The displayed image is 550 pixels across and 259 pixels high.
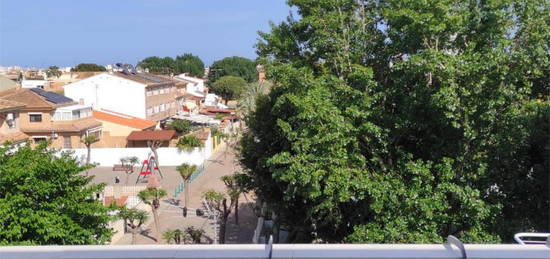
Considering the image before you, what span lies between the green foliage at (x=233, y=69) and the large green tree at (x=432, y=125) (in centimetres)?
7556

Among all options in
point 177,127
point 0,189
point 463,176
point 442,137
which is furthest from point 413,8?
point 177,127

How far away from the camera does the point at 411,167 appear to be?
8336mm

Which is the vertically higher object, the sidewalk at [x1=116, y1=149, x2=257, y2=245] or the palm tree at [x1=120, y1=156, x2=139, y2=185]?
the palm tree at [x1=120, y1=156, x2=139, y2=185]

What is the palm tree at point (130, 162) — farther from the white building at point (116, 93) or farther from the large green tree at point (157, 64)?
the large green tree at point (157, 64)

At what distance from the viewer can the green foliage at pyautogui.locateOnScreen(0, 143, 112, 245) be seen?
732 centimetres

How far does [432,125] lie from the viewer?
29.1 ft

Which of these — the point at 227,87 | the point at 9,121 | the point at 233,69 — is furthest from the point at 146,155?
the point at 233,69

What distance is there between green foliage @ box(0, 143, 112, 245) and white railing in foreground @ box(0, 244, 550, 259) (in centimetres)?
537

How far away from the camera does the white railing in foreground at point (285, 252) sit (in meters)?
2.32

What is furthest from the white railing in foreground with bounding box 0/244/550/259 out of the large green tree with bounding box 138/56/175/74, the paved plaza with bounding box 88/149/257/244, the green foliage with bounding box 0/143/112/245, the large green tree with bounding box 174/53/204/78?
the large green tree with bounding box 174/53/204/78

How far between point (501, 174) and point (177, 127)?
33.3 metres

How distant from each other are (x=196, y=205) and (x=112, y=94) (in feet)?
67.1

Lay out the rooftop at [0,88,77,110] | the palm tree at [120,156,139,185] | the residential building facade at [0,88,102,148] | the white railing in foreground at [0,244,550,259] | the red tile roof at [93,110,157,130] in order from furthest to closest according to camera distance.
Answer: the red tile roof at [93,110,157,130]
the residential building facade at [0,88,102,148]
the rooftop at [0,88,77,110]
the palm tree at [120,156,139,185]
the white railing in foreground at [0,244,550,259]

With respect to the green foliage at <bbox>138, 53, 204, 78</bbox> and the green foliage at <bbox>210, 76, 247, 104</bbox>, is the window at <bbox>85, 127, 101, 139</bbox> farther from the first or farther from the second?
the green foliage at <bbox>138, 53, 204, 78</bbox>
